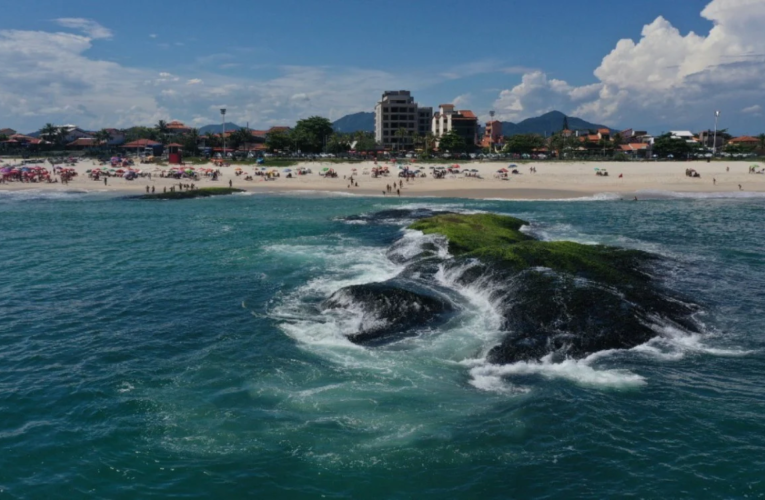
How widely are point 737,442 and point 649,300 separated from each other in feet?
36.9

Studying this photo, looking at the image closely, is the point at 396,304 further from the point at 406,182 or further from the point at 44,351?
the point at 406,182

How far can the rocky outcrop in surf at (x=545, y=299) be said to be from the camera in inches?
907

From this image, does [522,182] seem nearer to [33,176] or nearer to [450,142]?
[450,142]

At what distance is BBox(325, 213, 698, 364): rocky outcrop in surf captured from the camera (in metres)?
23.0

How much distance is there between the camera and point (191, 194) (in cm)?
8375

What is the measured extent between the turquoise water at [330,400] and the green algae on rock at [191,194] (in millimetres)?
46043

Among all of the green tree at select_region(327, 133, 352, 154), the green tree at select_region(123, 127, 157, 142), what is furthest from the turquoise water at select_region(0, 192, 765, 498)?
the green tree at select_region(123, 127, 157, 142)

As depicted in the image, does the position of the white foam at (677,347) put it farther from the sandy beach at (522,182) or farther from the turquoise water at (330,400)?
the sandy beach at (522,182)

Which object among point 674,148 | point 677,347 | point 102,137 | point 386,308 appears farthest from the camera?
point 102,137

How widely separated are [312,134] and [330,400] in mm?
134796

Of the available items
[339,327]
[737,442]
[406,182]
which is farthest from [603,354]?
[406,182]

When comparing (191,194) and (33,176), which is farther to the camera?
(33,176)

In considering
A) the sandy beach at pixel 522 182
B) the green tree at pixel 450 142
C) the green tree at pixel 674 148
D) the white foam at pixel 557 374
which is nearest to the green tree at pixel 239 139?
the sandy beach at pixel 522 182

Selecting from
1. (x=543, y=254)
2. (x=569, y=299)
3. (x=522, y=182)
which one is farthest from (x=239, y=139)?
(x=569, y=299)
